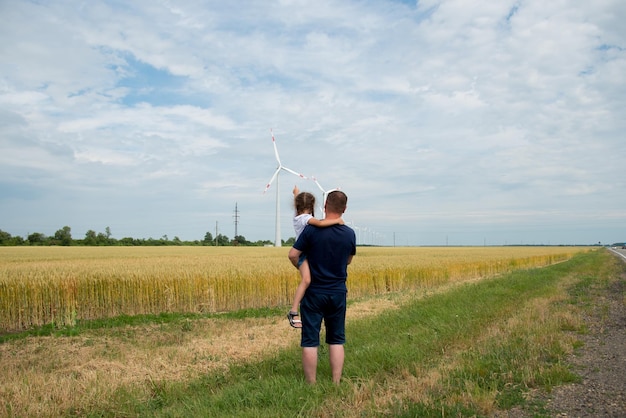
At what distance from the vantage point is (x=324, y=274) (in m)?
5.24

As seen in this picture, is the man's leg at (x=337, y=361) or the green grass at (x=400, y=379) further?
the man's leg at (x=337, y=361)

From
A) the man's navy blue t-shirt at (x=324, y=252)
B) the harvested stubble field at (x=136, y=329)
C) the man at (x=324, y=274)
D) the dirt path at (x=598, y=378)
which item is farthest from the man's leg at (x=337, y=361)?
the harvested stubble field at (x=136, y=329)

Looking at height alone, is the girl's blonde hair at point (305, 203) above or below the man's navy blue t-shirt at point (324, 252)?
above

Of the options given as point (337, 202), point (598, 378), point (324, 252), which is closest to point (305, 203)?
point (337, 202)

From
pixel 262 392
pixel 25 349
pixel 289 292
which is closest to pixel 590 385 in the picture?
pixel 262 392

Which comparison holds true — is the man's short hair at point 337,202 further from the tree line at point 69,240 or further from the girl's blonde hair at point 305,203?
the tree line at point 69,240

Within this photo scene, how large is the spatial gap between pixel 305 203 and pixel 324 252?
67 cm

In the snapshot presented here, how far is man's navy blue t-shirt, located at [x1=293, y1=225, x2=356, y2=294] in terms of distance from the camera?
206 inches

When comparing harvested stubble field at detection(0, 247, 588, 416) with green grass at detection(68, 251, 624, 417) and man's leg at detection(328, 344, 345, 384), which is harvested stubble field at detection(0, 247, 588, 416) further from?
man's leg at detection(328, 344, 345, 384)

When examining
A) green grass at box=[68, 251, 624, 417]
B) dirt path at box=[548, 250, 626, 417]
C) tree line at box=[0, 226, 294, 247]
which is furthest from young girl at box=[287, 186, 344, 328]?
tree line at box=[0, 226, 294, 247]

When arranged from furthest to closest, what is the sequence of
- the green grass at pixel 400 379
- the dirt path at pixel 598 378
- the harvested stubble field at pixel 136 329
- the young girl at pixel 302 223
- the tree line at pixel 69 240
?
the tree line at pixel 69 240
the harvested stubble field at pixel 136 329
the young girl at pixel 302 223
the green grass at pixel 400 379
the dirt path at pixel 598 378

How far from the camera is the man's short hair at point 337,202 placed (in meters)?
5.33

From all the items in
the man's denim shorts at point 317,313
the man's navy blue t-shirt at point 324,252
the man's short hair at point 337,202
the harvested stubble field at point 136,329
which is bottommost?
the harvested stubble field at point 136,329

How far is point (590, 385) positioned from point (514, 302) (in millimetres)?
7889
